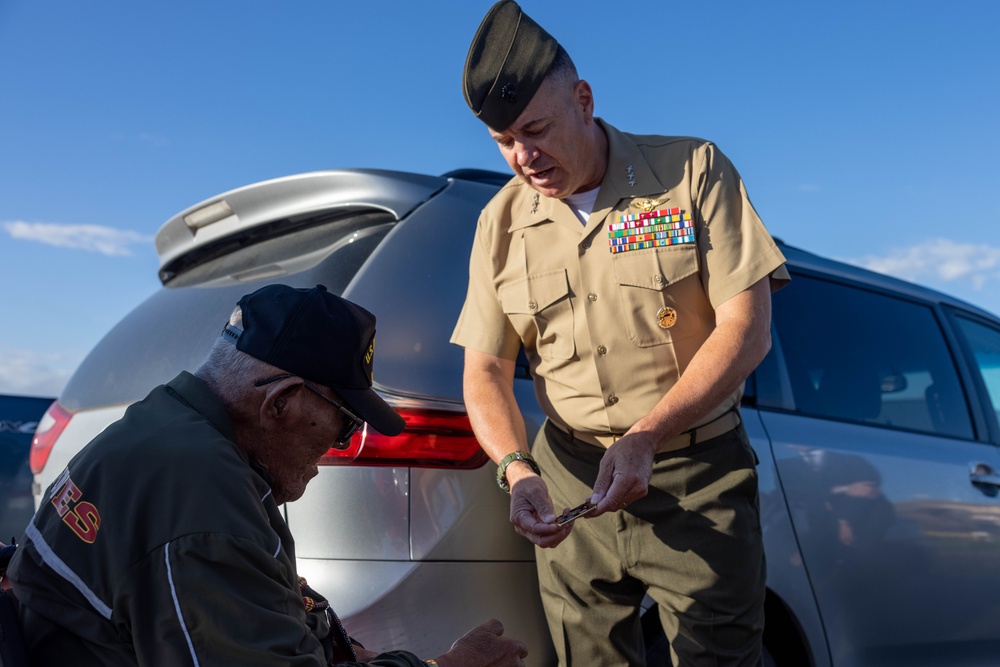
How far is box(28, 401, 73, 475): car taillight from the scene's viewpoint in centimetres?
311

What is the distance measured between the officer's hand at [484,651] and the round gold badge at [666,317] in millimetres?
845

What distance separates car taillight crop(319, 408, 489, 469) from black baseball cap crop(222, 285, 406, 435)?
415 mm

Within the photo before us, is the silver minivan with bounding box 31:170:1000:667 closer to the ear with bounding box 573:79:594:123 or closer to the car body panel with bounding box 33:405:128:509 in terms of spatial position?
the car body panel with bounding box 33:405:128:509

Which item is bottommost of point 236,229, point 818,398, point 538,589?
point 538,589

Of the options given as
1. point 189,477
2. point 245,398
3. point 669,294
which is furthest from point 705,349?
point 189,477

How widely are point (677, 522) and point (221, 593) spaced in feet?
4.10

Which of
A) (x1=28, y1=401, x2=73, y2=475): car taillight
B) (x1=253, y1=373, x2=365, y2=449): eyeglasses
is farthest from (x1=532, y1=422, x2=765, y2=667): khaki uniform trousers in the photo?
(x1=28, y1=401, x2=73, y2=475): car taillight

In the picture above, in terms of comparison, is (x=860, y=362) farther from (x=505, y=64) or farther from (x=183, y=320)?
(x=183, y=320)

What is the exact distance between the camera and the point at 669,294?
96.3 inches

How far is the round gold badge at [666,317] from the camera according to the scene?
95.7 inches

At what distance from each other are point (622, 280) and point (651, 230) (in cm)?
14

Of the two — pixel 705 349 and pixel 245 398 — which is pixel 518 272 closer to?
pixel 705 349

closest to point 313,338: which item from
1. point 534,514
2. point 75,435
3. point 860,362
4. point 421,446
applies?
point 421,446

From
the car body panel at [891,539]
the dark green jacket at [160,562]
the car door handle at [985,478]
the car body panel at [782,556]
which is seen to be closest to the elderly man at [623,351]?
the car body panel at [782,556]
